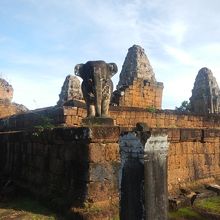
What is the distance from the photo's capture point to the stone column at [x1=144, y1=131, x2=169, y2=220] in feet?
14.2

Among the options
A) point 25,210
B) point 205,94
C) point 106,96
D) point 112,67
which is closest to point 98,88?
point 106,96

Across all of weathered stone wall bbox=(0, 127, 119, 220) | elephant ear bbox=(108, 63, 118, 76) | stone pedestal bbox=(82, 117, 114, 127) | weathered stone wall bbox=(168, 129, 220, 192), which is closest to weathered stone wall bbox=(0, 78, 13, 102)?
weathered stone wall bbox=(0, 127, 119, 220)

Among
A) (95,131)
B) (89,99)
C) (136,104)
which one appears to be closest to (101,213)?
(95,131)

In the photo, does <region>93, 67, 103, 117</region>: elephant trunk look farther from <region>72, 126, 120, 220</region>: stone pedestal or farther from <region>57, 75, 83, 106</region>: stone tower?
<region>57, 75, 83, 106</region>: stone tower

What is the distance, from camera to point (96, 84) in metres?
8.02

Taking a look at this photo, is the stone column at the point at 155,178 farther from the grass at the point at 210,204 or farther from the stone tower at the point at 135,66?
the stone tower at the point at 135,66

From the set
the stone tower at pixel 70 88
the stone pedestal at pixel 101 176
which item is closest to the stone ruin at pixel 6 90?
the stone tower at pixel 70 88

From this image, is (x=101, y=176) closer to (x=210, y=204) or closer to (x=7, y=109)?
(x=210, y=204)

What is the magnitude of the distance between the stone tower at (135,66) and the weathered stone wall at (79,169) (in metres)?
11.9

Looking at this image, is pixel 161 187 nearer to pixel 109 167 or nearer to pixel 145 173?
pixel 145 173

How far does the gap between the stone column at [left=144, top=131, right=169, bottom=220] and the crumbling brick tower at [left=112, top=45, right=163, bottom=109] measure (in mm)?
9518

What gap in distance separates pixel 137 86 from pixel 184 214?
864cm

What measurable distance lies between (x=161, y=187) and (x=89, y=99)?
403cm

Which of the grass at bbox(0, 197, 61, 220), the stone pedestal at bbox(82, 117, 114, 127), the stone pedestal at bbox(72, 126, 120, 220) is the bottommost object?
the grass at bbox(0, 197, 61, 220)
